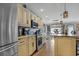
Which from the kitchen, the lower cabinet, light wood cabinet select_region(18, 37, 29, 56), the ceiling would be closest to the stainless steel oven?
the kitchen

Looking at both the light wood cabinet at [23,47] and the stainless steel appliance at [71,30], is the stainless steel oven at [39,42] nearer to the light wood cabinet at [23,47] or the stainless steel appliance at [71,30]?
the light wood cabinet at [23,47]

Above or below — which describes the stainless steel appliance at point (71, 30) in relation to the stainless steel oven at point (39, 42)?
above

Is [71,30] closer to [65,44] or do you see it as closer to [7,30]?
[65,44]

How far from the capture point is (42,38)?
3.90 m

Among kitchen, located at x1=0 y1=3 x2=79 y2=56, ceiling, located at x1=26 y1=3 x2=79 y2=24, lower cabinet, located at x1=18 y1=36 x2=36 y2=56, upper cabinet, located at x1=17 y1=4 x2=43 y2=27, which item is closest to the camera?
kitchen, located at x1=0 y1=3 x2=79 y2=56

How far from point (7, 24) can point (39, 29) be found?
1.29m

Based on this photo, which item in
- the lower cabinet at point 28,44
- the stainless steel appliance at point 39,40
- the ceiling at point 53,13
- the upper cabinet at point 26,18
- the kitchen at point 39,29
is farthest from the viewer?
the stainless steel appliance at point 39,40

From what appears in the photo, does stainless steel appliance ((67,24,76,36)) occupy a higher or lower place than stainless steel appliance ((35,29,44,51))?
higher

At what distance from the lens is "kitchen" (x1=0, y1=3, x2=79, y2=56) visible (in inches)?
109

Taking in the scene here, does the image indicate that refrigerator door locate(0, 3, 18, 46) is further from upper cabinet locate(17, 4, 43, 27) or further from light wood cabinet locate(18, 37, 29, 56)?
upper cabinet locate(17, 4, 43, 27)

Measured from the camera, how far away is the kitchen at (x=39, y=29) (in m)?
2.77

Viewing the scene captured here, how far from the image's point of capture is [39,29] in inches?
152

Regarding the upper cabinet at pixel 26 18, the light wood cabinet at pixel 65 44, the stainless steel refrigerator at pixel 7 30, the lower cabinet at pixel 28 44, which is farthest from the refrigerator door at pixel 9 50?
the light wood cabinet at pixel 65 44

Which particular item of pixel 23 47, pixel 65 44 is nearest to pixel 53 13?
pixel 65 44
